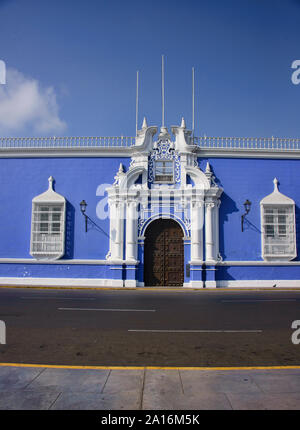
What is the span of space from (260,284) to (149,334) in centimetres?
1105

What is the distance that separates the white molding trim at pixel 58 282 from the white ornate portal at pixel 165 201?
1.18 meters

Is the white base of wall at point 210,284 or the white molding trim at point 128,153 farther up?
the white molding trim at point 128,153

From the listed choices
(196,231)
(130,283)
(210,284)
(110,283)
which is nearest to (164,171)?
(196,231)

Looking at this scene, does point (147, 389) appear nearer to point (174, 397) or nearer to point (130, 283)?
point (174, 397)

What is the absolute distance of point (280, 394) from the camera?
3461mm

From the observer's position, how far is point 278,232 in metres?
16.4

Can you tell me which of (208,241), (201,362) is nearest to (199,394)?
(201,362)

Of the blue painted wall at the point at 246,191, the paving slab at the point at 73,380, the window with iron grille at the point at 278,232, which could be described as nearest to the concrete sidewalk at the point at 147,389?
the paving slab at the point at 73,380

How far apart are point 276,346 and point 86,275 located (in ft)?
38.4

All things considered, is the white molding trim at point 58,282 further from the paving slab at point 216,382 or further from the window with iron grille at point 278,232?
the paving slab at point 216,382

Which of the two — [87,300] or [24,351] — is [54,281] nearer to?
[87,300]

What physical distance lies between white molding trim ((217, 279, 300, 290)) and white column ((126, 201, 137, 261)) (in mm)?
4350

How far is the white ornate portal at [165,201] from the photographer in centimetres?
1555

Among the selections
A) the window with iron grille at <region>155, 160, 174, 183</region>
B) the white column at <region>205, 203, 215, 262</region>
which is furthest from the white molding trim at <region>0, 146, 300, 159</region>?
the white column at <region>205, 203, 215, 262</region>
